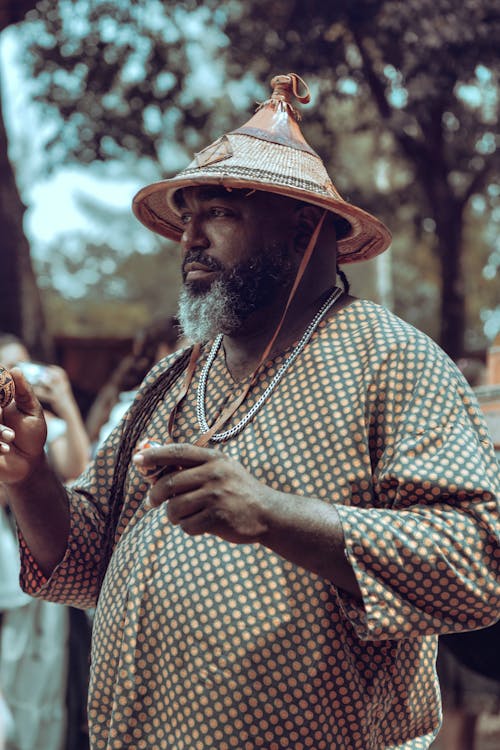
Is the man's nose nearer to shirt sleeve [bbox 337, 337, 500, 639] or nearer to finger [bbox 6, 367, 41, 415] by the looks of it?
finger [bbox 6, 367, 41, 415]

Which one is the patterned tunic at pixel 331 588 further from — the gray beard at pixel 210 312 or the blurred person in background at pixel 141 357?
the blurred person in background at pixel 141 357

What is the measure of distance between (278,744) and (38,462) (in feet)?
2.87

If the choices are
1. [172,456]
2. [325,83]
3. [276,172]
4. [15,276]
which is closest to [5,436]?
[172,456]

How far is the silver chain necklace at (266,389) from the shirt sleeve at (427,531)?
1.20ft

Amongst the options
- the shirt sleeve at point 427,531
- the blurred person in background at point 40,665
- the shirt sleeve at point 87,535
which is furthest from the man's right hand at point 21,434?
the blurred person in background at point 40,665

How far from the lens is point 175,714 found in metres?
2.12

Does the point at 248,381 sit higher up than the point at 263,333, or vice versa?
the point at 263,333

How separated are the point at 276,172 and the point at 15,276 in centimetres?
741

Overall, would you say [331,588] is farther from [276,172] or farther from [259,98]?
[259,98]

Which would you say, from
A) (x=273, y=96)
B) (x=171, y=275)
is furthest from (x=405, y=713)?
(x=171, y=275)

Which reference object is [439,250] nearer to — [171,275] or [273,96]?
[273,96]

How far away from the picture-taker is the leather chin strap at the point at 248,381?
2.37 metres

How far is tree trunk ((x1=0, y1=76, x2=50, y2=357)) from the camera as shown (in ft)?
30.8

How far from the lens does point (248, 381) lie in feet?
8.04
